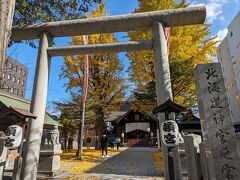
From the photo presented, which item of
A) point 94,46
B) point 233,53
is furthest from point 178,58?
point 233,53

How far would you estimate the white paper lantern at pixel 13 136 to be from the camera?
500cm

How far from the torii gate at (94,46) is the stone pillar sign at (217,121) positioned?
3.75 ft

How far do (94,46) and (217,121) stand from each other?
4302mm

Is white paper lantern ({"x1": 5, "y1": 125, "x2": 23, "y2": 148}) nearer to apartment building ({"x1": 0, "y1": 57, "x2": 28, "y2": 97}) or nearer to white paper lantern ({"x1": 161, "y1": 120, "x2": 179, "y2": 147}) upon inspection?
apartment building ({"x1": 0, "y1": 57, "x2": 28, "y2": 97})

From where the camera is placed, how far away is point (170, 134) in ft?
14.5

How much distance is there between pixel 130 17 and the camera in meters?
5.98

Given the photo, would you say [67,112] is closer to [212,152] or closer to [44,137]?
[44,137]

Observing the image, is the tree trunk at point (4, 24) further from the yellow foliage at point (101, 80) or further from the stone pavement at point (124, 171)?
the yellow foliage at point (101, 80)

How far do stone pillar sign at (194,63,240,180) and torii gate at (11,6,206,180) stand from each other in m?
1.14

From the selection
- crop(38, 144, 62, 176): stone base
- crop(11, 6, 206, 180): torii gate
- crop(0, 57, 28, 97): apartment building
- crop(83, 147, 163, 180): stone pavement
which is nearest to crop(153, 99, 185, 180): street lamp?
crop(11, 6, 206, 180): torii gate

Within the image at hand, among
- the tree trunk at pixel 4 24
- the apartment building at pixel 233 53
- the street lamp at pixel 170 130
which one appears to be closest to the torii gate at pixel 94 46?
the street lamp at pixel 170 130

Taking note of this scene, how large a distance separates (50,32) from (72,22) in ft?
2.85

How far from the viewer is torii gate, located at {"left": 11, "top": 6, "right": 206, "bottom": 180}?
543cm

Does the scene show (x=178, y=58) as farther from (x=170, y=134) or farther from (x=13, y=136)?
(x=13, y=136)
